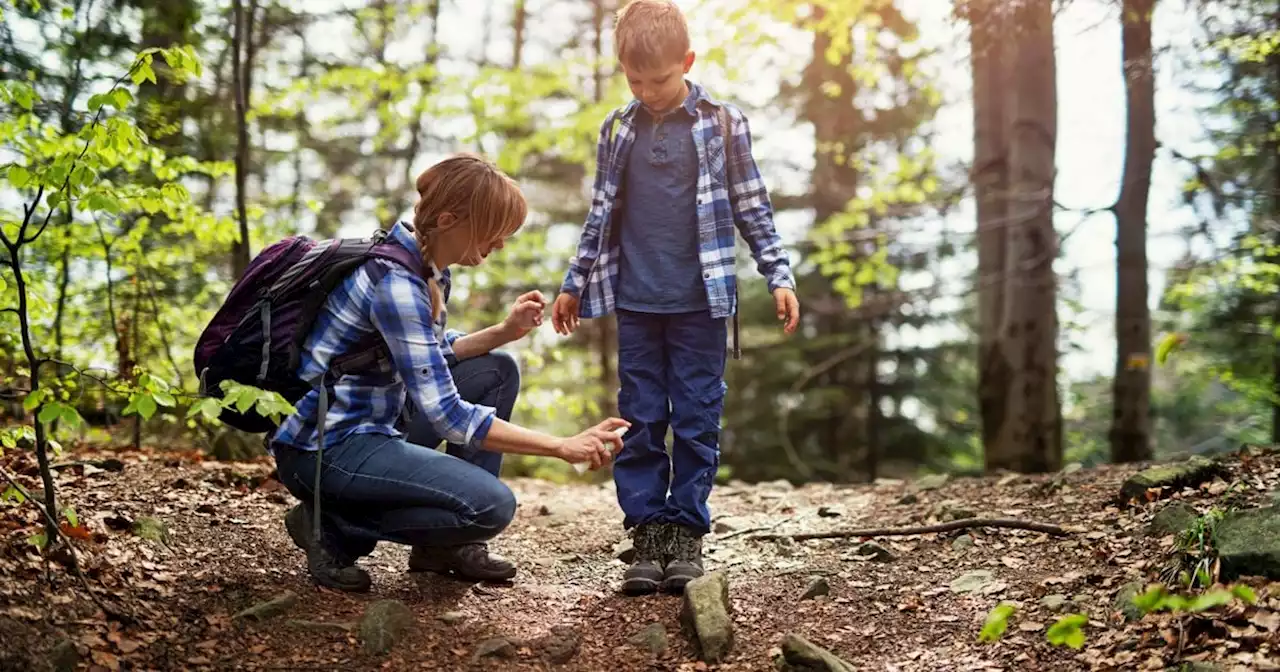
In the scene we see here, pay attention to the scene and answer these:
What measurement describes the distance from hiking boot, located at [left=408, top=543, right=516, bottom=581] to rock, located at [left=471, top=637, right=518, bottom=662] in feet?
1.88

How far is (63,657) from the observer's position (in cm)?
235

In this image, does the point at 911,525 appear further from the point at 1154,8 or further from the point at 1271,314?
the point at 1271,314

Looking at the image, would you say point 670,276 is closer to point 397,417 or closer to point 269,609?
point 397,417

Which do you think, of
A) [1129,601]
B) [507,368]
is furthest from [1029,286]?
[507,368]

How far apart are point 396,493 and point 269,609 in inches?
20.3

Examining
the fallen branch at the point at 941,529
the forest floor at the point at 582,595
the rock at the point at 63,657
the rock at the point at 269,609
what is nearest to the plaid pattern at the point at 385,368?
the rock at the point at 269,609

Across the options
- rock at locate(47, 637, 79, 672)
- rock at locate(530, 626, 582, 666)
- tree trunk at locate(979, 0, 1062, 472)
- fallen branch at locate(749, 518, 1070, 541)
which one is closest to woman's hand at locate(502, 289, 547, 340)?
rock at locate(530, 626, 582, 666)

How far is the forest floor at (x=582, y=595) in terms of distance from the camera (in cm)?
257

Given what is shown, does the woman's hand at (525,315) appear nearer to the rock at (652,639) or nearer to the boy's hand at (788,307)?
the boy's hand at (788,307)

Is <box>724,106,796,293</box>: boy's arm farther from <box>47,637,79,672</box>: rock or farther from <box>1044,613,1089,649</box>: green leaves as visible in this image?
<box>47,637,79,672</box>: rock

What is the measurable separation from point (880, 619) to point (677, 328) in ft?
4.26

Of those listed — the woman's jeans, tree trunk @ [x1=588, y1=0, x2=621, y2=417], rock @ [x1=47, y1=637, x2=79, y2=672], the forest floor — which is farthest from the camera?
tree trunk @ [x1=588, y1=0, x2=621, y2=417]

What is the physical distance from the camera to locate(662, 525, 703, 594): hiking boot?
3.35 meters

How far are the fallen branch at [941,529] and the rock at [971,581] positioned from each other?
46 centimetres
